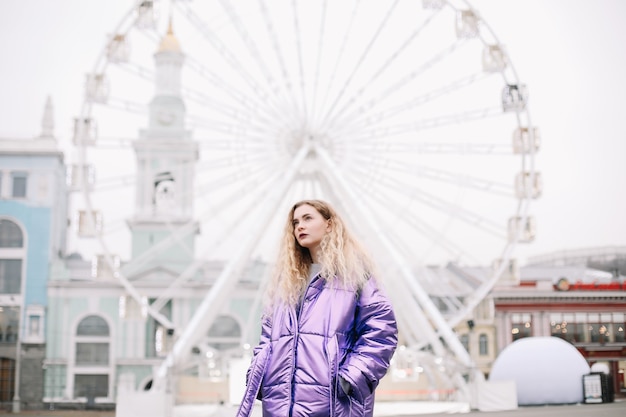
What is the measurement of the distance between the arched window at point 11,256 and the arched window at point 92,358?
164 inches

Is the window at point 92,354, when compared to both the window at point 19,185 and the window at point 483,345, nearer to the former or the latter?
the window at point 19,185

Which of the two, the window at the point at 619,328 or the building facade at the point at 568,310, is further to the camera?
Result: the building facade at the point at 568,310

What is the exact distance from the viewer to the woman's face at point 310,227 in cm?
331

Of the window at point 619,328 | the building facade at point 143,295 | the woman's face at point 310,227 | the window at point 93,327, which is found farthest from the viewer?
the window at point 93,327

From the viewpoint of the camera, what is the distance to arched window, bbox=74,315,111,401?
31781mm

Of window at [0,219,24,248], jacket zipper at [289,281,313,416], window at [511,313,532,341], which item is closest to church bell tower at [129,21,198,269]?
window at [0,219,24,248]

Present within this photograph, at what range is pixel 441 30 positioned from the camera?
30.1 metres

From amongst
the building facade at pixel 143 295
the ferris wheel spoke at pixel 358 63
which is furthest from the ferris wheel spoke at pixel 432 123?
the building facade at pixel 143 295

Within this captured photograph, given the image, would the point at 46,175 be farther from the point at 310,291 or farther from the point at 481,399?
the point at 310,291

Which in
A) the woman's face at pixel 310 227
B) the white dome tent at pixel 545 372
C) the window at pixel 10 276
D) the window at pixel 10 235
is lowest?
the white dome tent at pixel 545 372

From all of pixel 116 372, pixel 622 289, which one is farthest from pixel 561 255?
pixel 116 372

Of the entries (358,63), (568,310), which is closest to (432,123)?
(358,63)

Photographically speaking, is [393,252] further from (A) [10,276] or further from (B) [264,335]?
(A) [10,276]

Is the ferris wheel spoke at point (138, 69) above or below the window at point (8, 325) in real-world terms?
above
